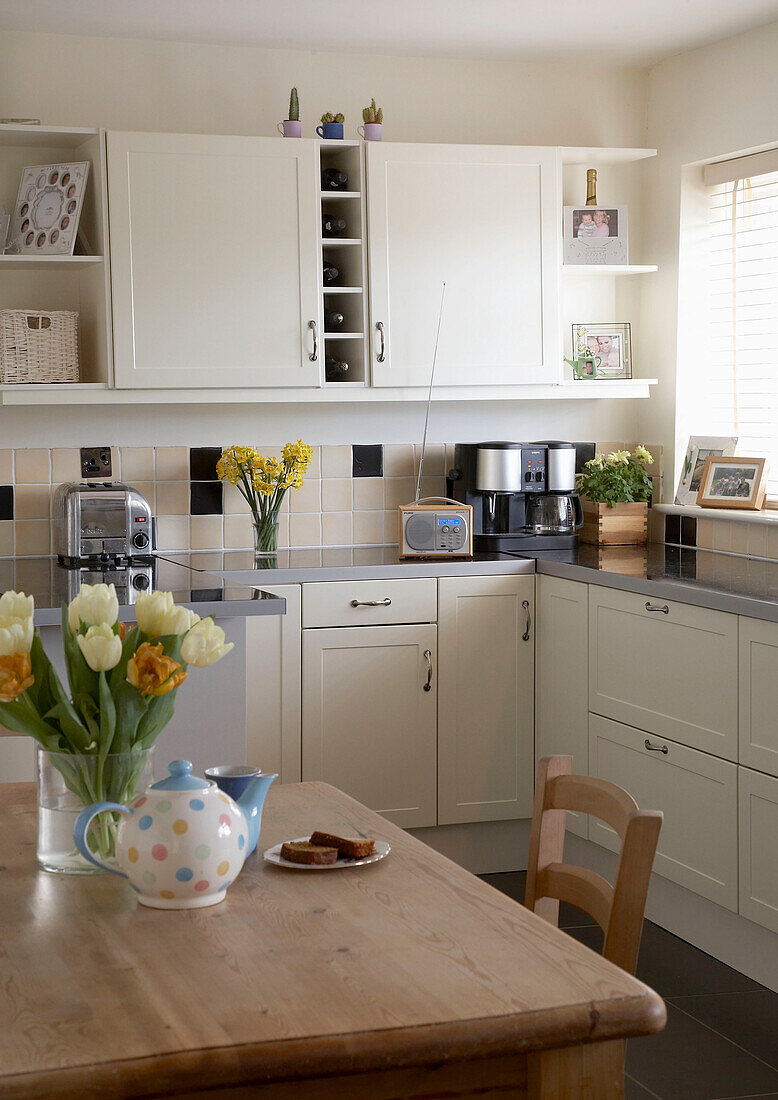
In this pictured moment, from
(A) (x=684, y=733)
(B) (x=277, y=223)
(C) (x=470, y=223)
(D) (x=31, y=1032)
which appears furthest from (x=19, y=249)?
(D) (x=31, y=1032)

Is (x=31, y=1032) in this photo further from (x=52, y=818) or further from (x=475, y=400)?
(x=475, y=400)

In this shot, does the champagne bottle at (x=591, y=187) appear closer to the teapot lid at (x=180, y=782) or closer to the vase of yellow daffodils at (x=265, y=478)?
the vase of yellow daffodils at (x=265, y=478)

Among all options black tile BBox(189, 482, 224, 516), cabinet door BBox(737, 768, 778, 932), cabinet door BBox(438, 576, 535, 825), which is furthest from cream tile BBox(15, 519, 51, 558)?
cabinet door BBox(737, 768, 778, 932)

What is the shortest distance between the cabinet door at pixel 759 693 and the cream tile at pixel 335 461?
1.69 metres

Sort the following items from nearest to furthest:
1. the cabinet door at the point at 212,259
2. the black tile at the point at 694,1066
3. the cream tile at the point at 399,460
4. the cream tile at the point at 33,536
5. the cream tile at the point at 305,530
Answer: the black tile at the point at 694,1066 → the cabinet door at the point at 212,259 → the cream tile at the point at 33,536 → the cream tile at the point at 305,530 → the cream tile at the point at 399,460

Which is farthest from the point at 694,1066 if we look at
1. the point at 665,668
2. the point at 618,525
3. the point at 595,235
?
the point at 595,235

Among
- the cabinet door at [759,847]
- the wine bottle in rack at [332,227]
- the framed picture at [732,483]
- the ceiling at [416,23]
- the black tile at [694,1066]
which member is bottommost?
the black tile at [694,1066]

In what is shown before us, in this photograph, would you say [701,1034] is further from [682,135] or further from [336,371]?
[682,135]

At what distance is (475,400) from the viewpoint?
165 inches

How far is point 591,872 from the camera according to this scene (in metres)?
1.61

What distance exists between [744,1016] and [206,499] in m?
2.21

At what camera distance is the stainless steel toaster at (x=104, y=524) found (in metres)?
3.55

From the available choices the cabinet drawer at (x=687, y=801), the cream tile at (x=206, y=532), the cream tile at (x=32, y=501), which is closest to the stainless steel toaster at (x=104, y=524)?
the cream tile at (x=32, y=501)

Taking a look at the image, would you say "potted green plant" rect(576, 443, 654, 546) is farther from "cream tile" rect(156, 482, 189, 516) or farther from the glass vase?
the glass vase
